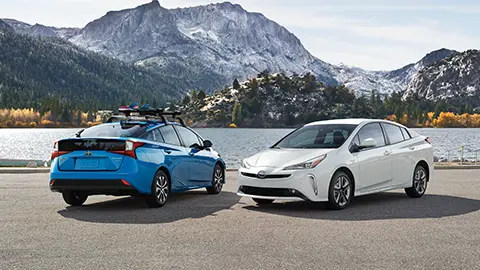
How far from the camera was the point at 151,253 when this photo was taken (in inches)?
288

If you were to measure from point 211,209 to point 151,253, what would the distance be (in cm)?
433

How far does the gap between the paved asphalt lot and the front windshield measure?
1198 mm

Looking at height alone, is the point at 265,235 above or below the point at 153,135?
below

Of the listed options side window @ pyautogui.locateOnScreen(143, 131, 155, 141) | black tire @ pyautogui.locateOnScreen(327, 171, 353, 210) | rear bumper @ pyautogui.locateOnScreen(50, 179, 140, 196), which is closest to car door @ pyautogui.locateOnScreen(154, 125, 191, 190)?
side window @ pyautogui.locateOnScreen(143, 131, 155, 141)

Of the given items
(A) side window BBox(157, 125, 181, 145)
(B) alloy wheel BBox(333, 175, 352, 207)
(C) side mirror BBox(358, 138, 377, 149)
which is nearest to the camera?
(B) alloy wheel BBox(333, 175, 352, 207)

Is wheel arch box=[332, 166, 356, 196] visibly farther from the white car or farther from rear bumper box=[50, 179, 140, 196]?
rear bumper box=[50, 179, 140, 196]

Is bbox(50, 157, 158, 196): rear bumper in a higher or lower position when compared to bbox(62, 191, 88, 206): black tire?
higher

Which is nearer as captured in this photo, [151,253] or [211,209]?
[151,253]

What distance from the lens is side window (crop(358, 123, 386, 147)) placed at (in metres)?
12.4

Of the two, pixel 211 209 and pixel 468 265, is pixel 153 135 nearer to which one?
pixel 211 209

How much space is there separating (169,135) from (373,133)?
4.17m

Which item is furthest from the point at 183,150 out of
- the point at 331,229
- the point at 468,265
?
the point at 468,265

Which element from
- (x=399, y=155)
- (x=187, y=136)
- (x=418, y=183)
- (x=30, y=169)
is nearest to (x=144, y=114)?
(x=187, y=136)

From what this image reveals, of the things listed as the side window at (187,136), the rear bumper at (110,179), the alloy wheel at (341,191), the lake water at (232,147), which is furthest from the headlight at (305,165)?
the lake water at (232,147)
